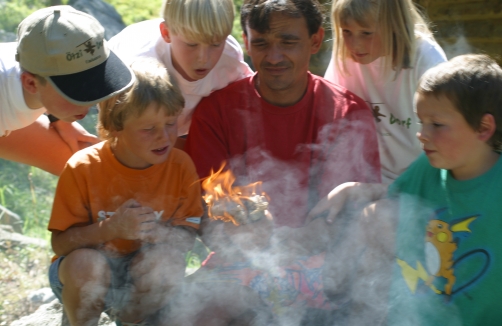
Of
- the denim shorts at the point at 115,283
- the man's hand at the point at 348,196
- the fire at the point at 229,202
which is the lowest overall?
the denim shorts at the point at 115,283

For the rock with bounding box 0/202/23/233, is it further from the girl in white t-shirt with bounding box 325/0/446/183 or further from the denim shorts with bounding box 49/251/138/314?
the girl in white t-shirt with bounding box 325/0/446/183

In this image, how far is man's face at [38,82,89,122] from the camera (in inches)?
91.7

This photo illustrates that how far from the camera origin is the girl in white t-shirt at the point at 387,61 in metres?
2.77

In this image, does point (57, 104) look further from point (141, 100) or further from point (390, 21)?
point (390, 21)

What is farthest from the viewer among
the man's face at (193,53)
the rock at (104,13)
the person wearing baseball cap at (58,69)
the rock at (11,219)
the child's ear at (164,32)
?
the rock at (104,13)

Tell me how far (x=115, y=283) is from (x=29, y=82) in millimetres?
906

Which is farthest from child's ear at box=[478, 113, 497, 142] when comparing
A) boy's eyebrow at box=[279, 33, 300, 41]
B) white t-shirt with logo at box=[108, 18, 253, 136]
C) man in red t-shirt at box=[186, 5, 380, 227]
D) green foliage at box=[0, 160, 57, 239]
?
green foliage at box=[0, 160, 57, 239]

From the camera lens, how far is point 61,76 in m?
2.28

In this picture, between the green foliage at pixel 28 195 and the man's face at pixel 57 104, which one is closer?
the man's face at pixel 57 104

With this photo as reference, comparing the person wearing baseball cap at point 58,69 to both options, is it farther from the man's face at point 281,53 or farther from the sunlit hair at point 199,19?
the man's face at point 281,53

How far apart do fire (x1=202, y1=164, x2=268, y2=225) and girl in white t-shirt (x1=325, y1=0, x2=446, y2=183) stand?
82 centimetres

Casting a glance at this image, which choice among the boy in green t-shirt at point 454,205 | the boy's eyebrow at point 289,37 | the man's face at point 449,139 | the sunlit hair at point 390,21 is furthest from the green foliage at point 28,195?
the man's face at point 449,139

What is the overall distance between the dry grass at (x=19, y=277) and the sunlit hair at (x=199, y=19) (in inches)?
72.5

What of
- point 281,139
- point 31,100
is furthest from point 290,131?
point 31,100
